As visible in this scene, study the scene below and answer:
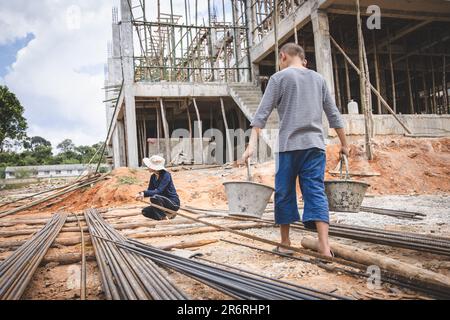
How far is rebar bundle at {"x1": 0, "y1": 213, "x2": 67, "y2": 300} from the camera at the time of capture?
202cm

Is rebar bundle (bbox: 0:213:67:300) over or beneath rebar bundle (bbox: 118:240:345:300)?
over

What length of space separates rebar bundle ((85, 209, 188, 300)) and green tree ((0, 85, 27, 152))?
21784 mm

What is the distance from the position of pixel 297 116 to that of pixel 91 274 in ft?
6.42

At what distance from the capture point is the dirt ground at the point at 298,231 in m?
2.23

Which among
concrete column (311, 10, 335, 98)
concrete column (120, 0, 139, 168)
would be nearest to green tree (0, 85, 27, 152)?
concrete column (120, 0, 139, 168)

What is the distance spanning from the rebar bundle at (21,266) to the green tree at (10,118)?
67.9 feet

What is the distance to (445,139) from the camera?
894 cm

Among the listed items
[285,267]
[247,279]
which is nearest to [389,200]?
[285,267]

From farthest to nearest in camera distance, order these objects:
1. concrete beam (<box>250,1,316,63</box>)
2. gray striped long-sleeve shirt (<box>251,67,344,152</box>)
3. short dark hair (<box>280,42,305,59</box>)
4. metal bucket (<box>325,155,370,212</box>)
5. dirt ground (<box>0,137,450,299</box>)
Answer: concrete beam (<box>250,1,316,63</box>), metal bucket (<box>325,155,370,212</box>), short dark hair (<box>280,42,305,59</box>), gray striped long-sleeve shirt (<box>251,67,344,152</box>), dirt ground (<box>0,137,450,299</box>)

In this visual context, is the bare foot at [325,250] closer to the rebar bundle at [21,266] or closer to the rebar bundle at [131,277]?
the rebar bundle at [131,277]

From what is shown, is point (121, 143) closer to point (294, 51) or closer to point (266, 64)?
point (266, 64)

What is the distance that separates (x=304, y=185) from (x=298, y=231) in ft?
4.82

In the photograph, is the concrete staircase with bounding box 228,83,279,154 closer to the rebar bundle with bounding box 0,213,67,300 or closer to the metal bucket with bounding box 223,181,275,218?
the metal bucket with bounding box 223,181,275,218
